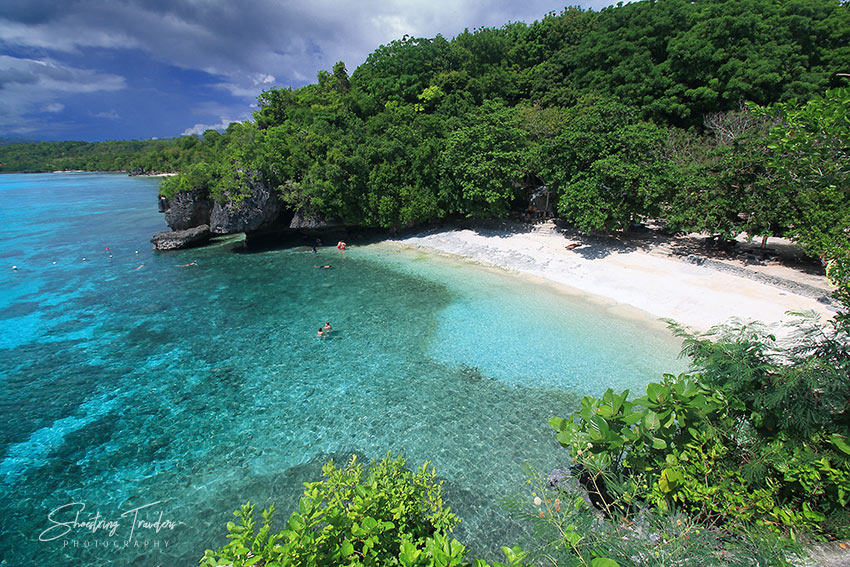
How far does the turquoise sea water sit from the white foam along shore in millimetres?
1887

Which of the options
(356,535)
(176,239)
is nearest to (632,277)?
(356,535)

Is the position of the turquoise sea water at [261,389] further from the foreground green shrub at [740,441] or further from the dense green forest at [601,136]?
the dense green forest at [601,136]

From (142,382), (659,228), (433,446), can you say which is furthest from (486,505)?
(659,228)

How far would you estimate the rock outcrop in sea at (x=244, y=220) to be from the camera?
27.7 meters

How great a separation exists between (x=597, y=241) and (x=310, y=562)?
82.3 feet

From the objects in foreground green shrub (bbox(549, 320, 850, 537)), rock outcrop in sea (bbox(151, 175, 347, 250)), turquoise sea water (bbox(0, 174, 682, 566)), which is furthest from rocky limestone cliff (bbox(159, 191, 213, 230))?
foreground green shrub (bbox(549, 320, 850, 537))

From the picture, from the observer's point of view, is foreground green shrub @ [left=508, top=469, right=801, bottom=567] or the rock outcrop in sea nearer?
foreground green shrub @ [left=508, top=469, right=801, bottom=567]

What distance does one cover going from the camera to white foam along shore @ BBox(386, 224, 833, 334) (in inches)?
617

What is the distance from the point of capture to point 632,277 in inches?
767

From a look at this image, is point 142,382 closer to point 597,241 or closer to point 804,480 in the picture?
point 804,480

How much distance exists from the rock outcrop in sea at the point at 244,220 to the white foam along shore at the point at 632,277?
899 cm

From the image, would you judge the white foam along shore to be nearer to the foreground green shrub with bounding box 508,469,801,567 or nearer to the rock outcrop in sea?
the rock outcrop in sea

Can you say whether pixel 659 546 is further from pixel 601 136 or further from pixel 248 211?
pixel 248 211

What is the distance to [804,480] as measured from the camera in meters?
5.28
